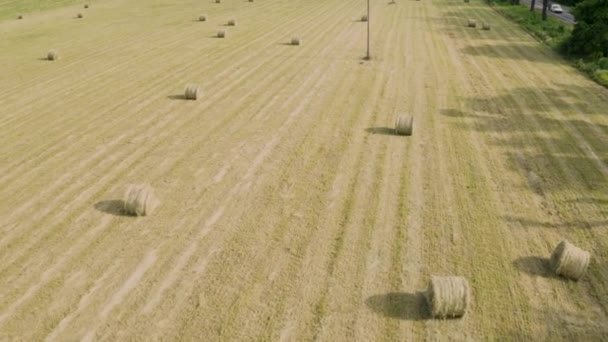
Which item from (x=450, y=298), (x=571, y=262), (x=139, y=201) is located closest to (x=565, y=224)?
(x=571, y=262)

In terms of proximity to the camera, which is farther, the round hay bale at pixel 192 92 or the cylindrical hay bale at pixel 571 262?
the round hay bale at pixel 192 92

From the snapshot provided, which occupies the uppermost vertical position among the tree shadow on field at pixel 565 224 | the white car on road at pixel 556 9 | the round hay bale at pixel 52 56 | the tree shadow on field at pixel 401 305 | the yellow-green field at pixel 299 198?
the round hay bale at pixel 52 56

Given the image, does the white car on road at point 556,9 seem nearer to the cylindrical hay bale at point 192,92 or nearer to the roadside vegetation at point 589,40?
the roadside vegetation at point 589,40

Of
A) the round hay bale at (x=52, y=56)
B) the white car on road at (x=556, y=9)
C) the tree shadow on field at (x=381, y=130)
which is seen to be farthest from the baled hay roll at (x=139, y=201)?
the white car on road at (x=556, y=9)

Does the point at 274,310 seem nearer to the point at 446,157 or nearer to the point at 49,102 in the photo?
the point at 446,157

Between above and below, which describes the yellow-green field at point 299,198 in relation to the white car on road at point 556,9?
below

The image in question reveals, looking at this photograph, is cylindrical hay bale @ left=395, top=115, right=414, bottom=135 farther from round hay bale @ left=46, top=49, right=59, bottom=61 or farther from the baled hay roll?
round hay bale @ left=46, top=49, right=59, bottom=61

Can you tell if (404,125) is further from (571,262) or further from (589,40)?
(589,40)

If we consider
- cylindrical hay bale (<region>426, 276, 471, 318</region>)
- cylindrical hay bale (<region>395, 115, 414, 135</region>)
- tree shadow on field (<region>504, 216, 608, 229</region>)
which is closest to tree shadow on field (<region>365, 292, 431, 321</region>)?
cylindrical hay bale (<region>426, 276, 471, 318</region>)
